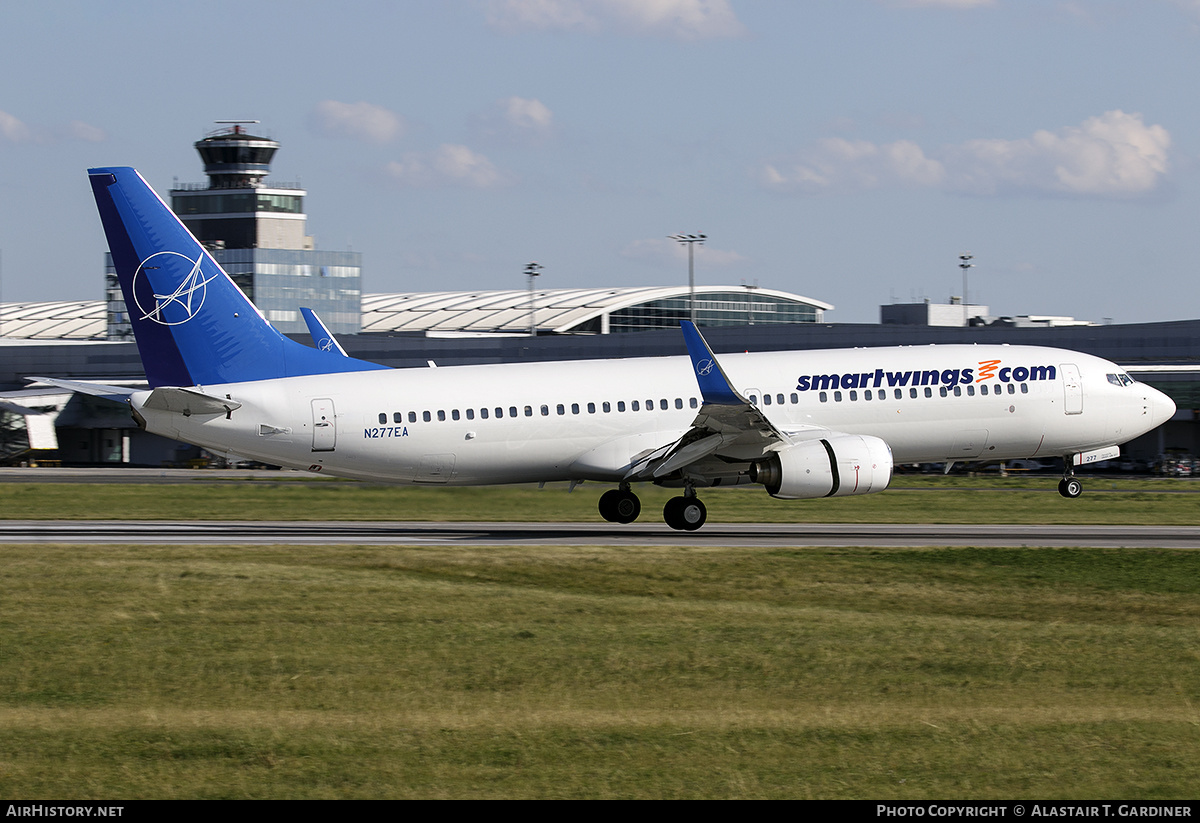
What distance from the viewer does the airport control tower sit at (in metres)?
145

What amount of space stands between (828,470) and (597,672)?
1567 cm

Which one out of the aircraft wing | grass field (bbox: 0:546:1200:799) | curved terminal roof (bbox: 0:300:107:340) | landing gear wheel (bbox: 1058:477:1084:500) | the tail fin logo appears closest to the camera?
grass field (bbox: 0:546:1200:799)

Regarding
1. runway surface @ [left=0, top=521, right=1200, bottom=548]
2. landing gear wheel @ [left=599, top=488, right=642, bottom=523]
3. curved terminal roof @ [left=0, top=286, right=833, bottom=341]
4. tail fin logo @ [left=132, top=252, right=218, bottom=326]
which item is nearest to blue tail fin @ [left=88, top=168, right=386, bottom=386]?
tail fin logo @ [left=132, top=252, right=218, bottom=326]

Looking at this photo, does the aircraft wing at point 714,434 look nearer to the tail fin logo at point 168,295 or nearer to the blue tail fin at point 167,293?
the blue tail fin at point 167,293

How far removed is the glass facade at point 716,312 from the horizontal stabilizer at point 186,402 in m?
111

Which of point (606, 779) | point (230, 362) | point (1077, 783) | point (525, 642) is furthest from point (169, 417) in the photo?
point (1077, 783)

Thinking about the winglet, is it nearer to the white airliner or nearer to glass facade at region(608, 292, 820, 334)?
the white airliner

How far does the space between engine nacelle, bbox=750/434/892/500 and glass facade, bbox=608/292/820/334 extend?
111079mm

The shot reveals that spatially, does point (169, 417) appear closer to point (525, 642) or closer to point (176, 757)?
point (525, 642)

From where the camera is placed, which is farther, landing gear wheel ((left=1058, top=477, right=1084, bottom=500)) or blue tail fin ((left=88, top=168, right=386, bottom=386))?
landing gear wheel ((left=1058, top=477, right=1084, bottom=500))

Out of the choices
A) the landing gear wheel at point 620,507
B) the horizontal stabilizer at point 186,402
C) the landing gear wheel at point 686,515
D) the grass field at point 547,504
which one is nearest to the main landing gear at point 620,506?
the landing gear wheel at point 620,507

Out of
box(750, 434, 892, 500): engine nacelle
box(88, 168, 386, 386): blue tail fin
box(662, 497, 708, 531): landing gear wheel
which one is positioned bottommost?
box(662, 497, 708, 531): landing gear wheel

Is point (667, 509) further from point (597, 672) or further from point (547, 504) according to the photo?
point (597, 672)
